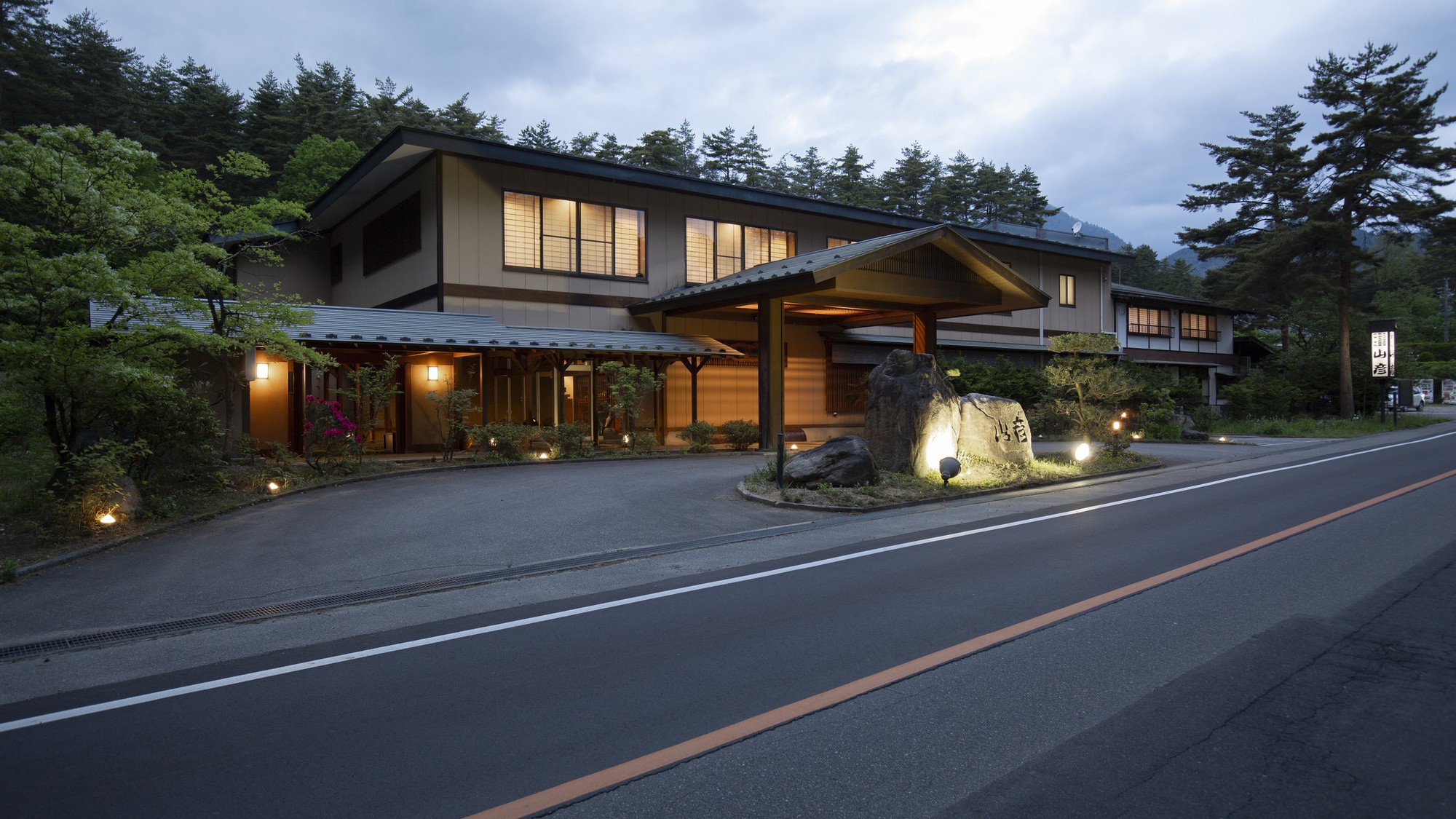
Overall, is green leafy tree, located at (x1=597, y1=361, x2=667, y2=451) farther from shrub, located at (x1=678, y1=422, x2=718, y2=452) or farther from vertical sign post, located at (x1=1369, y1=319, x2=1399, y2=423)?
vertical sign post, located at (x1=1369, y1=319, x2=1399, y2=423)

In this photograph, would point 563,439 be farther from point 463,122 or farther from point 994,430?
point 463,122

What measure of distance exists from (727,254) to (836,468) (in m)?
13.8

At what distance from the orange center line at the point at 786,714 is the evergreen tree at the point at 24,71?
126 feet

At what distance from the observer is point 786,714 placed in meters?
4.09

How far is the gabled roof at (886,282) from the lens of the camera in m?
18.6

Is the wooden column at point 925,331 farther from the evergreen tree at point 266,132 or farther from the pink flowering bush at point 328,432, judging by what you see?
the evergreen tree at point 266,132

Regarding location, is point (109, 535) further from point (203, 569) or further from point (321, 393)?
point (321, 393)

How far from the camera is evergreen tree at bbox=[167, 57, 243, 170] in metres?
37.2

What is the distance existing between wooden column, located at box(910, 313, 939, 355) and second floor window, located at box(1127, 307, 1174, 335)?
21.0 m

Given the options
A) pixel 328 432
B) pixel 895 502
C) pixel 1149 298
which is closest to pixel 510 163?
pixel 328 432

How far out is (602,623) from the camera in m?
5.87

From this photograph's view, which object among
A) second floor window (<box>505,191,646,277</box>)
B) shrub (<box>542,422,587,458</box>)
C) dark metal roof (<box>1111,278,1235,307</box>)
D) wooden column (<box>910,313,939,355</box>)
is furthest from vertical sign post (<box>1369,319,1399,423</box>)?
shrub (<box>542,422,587,458</box>)

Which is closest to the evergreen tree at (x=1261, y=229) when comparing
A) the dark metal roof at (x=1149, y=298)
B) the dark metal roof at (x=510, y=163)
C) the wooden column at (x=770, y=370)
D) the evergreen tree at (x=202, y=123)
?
the dark metal roof at (x=1149, y=298)

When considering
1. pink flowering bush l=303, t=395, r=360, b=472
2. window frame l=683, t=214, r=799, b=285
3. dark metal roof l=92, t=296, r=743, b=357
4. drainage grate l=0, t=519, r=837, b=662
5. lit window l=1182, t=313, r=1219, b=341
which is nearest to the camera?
drainage grate l=0, t=519, r=837, b=662
